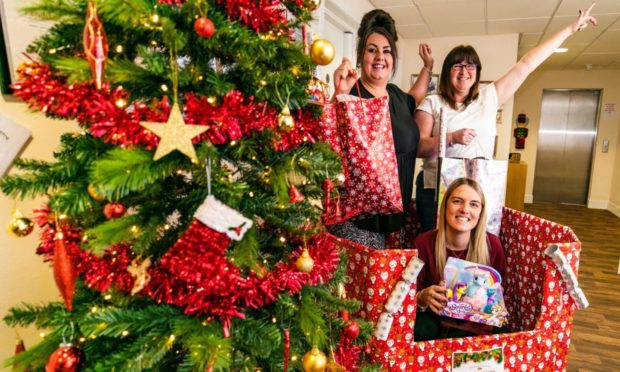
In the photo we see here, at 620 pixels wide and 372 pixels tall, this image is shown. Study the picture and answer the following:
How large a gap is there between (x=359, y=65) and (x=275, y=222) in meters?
0.99

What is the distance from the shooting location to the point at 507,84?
188cm

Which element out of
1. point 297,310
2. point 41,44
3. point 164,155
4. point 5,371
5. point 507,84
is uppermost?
point 507,84

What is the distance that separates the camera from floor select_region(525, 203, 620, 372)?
2.02 metres

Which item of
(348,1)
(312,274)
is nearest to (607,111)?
(348,1)

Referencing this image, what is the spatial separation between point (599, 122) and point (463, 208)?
6.18 m

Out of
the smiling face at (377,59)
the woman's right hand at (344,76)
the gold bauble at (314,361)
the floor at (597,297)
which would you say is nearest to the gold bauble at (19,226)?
the gold bauble at (314,361)

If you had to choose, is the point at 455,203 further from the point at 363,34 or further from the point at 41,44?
the point at 41,44

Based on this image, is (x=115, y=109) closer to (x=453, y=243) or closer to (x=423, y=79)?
(x=453, y=243)

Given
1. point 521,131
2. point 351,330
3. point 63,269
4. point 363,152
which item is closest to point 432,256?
point 363,152

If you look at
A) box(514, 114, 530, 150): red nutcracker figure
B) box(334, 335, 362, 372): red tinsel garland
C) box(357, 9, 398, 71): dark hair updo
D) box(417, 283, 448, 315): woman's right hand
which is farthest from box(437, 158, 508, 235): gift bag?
box(514, 114, 530, 150): red nutcracker figure

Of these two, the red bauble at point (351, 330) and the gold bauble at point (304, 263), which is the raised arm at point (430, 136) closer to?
the red bauble at point (351, 330)

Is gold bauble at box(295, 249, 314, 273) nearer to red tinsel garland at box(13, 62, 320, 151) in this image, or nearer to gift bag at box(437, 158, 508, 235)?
red tinsel garland at box(13, 62, 320, 151)

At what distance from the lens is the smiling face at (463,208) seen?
5.04 ft

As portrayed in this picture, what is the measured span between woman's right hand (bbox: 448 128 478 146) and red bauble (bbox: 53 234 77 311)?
150cm
